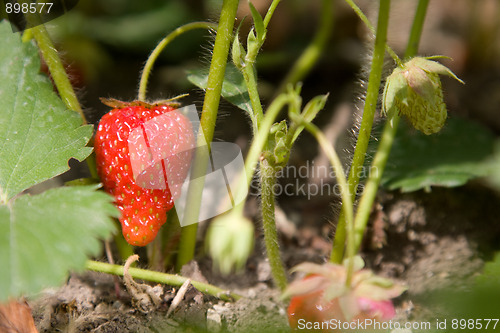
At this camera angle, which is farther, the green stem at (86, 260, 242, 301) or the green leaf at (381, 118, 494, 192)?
the green leaf at (381, 118, 494, 192)

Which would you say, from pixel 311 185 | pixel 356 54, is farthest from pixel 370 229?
pixel 356 54

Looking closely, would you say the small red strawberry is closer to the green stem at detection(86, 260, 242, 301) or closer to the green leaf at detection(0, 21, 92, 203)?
the green stem at detection(86, 260, 242, 301)

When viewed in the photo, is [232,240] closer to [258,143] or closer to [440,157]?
[258,143]

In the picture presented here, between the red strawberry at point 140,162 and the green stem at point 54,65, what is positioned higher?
the green stem at point 54,65

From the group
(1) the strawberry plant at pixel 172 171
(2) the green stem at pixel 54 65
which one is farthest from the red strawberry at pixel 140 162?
(2) the green stem at pixel 54 65

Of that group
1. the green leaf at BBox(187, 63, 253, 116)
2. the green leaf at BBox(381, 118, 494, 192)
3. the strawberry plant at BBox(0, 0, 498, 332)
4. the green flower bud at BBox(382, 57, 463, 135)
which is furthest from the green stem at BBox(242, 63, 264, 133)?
the green leaf at BBox(381, 118, 494, 192)

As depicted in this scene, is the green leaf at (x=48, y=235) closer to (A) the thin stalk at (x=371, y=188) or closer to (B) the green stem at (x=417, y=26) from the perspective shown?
(A) the thin stalk at (x=371, y=188)

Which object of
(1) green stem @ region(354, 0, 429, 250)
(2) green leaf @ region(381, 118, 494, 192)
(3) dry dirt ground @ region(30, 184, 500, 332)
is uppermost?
(1) green stem @ region(354, 0, 429, 250)
